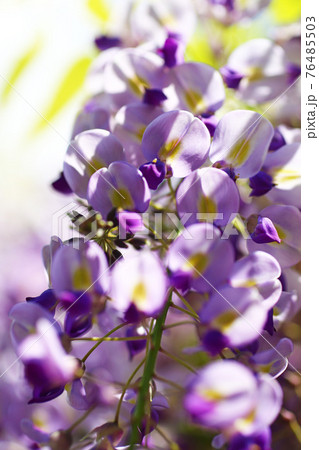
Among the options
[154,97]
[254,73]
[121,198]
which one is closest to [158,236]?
[121,198]

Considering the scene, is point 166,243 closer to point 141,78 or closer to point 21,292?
point 141,78

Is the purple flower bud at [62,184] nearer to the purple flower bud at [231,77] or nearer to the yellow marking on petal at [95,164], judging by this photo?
the yellow marking on petal at [95,164]

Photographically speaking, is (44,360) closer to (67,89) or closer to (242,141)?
(242,141)

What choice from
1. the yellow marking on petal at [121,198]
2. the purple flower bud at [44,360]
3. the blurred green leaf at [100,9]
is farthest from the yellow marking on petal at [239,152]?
the blurred green leaf at [100,9]

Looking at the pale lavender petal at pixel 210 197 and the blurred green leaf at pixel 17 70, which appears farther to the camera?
the blurred green leaf at pixel 17 70
